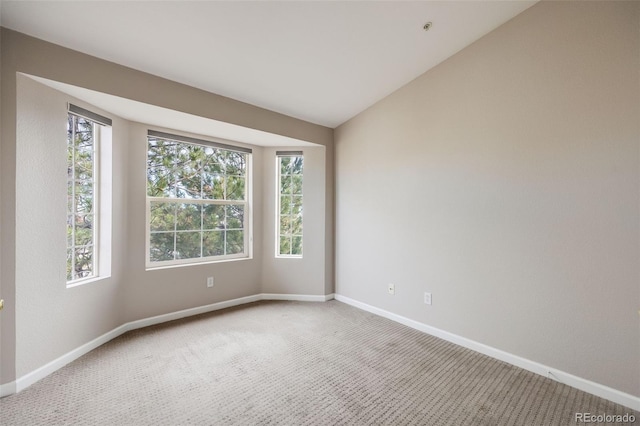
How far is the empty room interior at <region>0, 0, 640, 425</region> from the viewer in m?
1.78

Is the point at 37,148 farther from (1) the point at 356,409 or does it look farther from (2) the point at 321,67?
(1) the point at 356,409

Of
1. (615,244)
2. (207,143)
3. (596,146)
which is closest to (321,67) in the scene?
(207,143)

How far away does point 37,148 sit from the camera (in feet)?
6.48

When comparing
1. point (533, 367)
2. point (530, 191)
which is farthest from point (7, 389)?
point (530, 191)

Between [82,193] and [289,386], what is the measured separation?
240 cm

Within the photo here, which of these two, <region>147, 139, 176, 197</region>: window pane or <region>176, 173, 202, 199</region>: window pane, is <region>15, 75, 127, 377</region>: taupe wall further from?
<region>176, 173, 202, 199</region>: window pane

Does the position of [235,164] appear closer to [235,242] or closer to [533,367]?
[235,242]

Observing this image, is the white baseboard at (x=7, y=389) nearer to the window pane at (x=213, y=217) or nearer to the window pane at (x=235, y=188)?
the window pane at (x=213, y=217)

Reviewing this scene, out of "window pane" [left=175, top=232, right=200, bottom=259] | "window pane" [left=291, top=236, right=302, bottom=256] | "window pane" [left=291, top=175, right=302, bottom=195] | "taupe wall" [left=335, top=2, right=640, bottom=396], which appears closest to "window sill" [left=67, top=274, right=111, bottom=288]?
"window pane" [left=175, top=232, right=200, bottom=259]

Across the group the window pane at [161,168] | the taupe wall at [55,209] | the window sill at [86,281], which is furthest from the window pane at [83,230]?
the window pane at [161,168]

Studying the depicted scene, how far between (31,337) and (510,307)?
141 inches

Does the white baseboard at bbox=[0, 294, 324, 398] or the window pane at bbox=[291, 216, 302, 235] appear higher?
the window pane at bbox=[291, 216, 302, 235]

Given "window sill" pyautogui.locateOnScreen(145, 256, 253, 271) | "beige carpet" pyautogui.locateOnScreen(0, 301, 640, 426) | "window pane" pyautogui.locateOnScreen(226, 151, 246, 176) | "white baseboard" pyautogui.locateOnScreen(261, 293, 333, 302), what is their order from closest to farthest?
"beige carpet" pyautogui.locateOnScreen(0, 301, 640, 426), "window sill" pyautogui.locateOnScreen(145, 256, 253, 271), "window pane" pyautogui.locateOnScreen(226, 151, 246, 176), "white baseboard" pyautogui.locateOnScreen(261, 293, 333, 302)

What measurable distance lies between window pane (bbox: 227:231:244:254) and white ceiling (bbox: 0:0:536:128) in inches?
66.7
